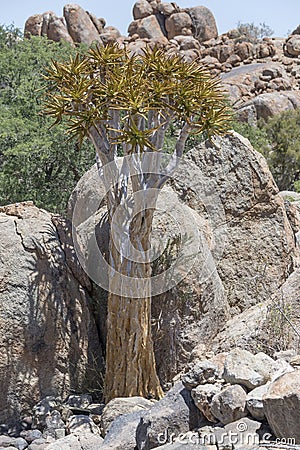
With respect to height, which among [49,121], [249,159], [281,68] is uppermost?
[281,68]

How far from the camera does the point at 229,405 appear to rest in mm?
4402

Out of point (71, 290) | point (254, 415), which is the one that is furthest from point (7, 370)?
point (254, 415)

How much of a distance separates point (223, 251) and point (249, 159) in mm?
1166

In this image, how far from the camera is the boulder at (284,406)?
381 cm

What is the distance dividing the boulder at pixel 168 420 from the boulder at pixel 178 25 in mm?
37275

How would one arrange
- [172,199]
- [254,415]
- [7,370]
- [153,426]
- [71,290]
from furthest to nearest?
[172,199] < [71,290] < [7,370] < [153,426] < [254,415]

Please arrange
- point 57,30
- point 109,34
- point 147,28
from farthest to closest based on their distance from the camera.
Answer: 1. point 147,28
2. point 109,34
3. point 57,30

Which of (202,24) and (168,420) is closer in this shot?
(168,420)

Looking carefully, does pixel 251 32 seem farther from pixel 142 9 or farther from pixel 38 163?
pixel 38 163

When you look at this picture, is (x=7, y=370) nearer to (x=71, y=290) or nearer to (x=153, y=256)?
(x=71, y=290)

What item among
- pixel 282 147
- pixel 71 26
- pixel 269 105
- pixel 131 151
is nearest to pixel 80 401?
pixel 131 151

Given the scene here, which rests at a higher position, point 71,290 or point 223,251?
point 223,251

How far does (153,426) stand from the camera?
4.59 m

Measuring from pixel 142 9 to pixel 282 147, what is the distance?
22227mm
